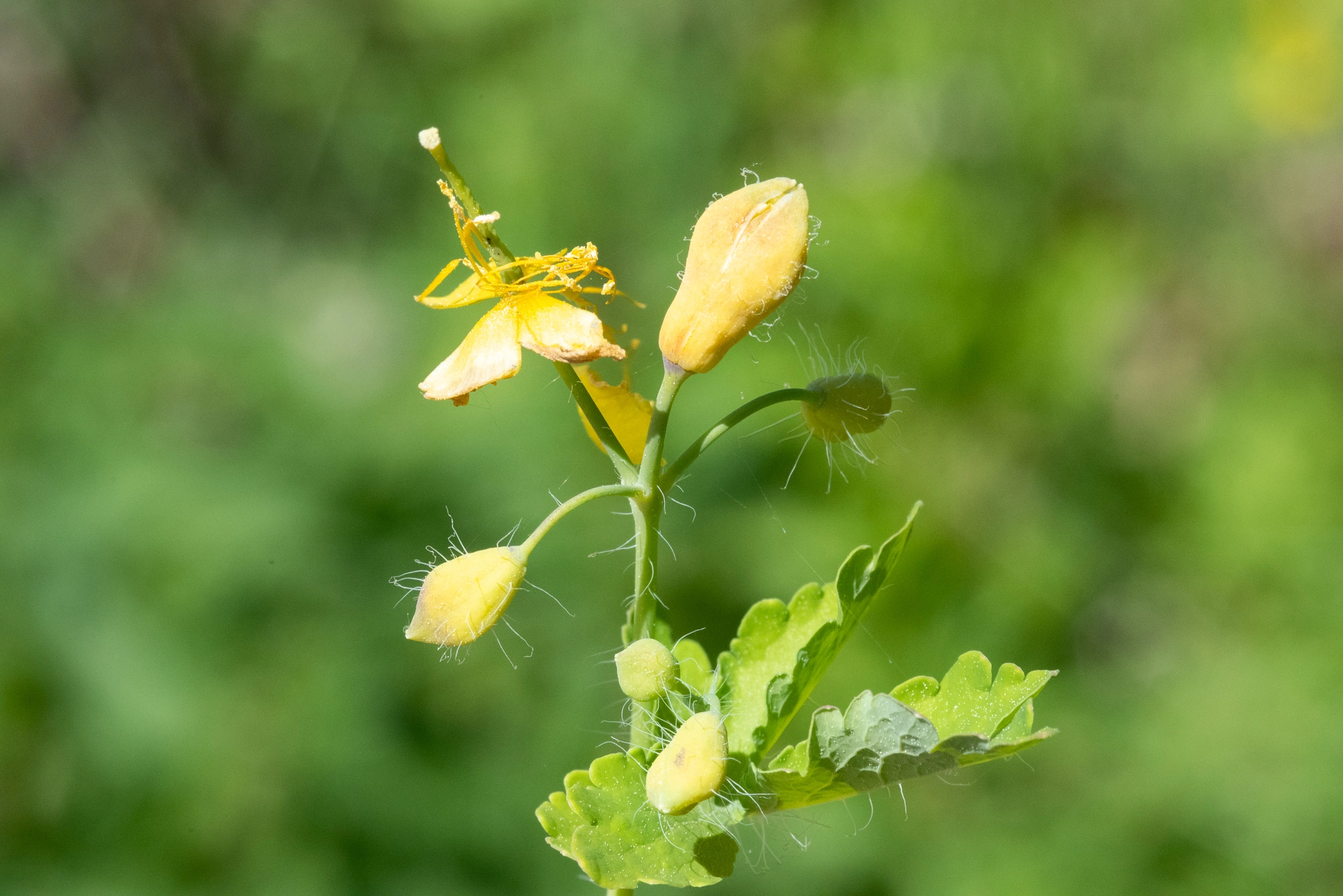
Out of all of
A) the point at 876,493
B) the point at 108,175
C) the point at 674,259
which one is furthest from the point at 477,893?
the point at 108,175

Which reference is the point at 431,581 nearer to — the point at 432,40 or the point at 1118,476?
the point at 1118,476

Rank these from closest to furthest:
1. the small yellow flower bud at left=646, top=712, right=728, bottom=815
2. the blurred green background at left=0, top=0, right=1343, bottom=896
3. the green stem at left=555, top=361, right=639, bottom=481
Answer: the small yellow flower bud at left=646, top=712, right=728, bottom=815
the green stem at left=555, top=361, right=639, bottom=481
the blurred green background at left=0, top=0, right=1343, bottom=896

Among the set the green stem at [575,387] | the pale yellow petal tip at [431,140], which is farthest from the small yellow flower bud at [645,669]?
the pale yellow petal tip at [431,140]

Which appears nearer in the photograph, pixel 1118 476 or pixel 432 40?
pixel 1118 476

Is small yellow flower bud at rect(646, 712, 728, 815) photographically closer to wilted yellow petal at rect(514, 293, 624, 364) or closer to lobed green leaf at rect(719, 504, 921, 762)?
lobed green leaf at rect(719, 504, 921, 762)

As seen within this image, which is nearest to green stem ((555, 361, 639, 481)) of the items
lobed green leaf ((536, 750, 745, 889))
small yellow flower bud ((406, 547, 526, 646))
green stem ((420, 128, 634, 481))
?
green stem ((420, 128, 634, 481))

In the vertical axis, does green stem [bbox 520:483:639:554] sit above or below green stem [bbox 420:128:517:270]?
below

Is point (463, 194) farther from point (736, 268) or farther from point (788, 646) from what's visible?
point (788, 646)
